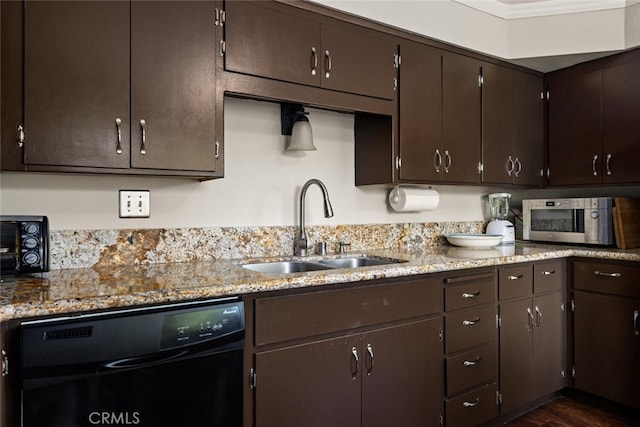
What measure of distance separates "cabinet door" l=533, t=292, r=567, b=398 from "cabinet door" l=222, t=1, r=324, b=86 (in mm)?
1820

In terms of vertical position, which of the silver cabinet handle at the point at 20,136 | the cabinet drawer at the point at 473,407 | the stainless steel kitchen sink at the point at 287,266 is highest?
the silver cabinet handle at the point at 20,136

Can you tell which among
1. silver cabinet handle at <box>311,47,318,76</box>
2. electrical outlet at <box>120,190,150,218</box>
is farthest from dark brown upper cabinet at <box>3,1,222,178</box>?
silver cabinet handle at <box>311,47,318,76</box>

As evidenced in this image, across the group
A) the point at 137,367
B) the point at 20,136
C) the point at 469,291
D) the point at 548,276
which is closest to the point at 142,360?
the point at 137,367

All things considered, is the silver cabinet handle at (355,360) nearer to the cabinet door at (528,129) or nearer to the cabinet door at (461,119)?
the cabinet door at (461,119)

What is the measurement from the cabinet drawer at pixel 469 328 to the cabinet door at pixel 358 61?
1203 mm

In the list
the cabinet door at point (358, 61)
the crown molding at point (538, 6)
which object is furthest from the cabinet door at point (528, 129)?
the cabinet door at point (358, 61)

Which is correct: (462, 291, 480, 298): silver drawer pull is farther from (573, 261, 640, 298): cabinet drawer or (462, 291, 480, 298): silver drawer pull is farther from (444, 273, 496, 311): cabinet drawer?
(573, 261, 640, 298): cabinet drawer

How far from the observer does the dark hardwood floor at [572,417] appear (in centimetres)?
243

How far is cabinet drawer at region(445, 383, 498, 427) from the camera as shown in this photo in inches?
84.0

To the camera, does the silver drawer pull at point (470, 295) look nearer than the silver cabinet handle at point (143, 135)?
No

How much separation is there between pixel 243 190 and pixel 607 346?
88.1 inches

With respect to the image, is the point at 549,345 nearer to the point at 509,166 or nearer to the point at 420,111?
the point at 509,166


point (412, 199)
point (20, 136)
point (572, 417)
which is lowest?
point (572, 417)

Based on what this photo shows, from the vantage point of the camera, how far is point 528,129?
307 centimetres
